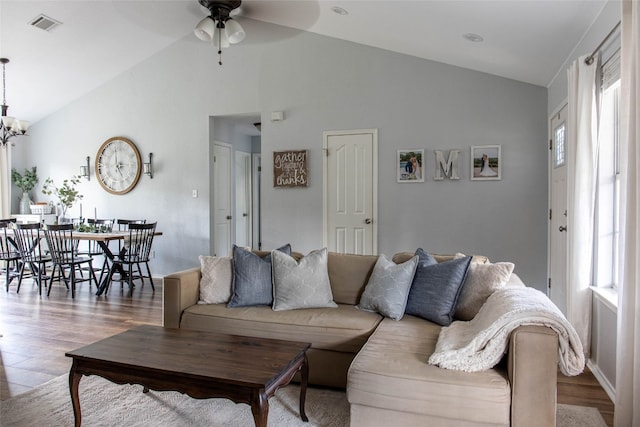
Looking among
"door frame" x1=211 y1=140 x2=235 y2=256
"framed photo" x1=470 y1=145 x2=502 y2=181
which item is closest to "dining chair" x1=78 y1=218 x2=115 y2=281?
"door frame" x1=211 y1=140 x2=235 y2=256

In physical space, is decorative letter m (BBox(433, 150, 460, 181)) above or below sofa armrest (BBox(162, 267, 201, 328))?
above

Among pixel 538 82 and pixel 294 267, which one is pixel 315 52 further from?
pixel 294 267

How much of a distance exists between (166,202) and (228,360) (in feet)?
15.8

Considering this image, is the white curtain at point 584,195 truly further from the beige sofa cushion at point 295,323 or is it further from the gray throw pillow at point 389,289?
the beige sofa cushion at point 295,323

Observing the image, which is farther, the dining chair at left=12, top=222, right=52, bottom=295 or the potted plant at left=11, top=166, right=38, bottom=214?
the potted plant at left=11, top=166, right=38, bottom=214

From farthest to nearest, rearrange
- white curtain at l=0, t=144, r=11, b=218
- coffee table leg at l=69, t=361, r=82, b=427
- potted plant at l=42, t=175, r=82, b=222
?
white curtain at l=0, t=144, r=11, b=218, potted plant at l=42, t=175, r=82, b=222, coffee table leg at l=69, t=361, r=82, b=427

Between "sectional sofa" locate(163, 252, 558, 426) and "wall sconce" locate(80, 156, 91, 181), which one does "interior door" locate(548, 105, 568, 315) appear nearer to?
"sectional sofa" locate(163, 252, 558, 426)

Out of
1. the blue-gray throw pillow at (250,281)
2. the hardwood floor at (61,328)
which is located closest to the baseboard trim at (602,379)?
the hardwood floor at (61,328)

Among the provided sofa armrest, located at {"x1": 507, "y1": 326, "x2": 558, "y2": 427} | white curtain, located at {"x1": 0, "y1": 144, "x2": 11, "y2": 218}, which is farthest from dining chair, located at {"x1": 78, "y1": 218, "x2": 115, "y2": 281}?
sofa armrest, located at {"x1": 507, "y1": 326, "x2": 558, "y2": 427}

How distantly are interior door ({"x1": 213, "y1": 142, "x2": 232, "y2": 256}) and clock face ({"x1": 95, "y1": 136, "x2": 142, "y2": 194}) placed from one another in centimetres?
117

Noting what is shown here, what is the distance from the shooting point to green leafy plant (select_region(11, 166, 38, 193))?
23.3 ft

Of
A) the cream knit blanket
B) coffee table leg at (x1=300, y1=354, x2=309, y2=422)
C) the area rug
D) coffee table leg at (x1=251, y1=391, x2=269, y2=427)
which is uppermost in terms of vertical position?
the cream knit blanket

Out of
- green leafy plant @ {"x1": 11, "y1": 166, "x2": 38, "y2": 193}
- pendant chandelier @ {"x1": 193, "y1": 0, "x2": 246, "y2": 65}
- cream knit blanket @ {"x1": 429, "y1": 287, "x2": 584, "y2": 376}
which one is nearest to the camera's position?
cream knit blanket @ {"x1": 429, "y1": 287, "x2": 584, "y2": 376}

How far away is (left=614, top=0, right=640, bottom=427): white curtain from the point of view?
1.99 meters
